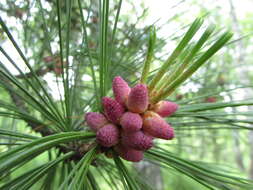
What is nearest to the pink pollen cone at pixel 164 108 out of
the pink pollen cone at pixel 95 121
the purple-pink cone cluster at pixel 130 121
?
the purple-pink cone cluster at pixel 130 121

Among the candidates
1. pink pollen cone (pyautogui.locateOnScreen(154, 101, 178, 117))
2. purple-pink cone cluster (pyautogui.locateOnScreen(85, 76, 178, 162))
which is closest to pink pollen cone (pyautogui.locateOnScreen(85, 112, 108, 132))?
purple-pink cone cluster (pyautogui.locateOnScreen(85, 76, 178, 162))

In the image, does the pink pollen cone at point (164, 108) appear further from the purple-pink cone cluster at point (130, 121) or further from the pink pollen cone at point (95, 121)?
the pink pollen cone at point (95, 121)

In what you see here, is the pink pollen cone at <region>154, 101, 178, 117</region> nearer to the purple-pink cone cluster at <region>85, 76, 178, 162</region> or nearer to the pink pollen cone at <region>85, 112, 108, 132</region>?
the purple-pink cone cluster at <region>85, 76, 178, 162</region>

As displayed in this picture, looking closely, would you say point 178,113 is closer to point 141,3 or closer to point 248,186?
point 248,186

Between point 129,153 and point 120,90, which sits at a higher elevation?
point 120,90
